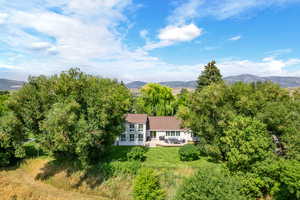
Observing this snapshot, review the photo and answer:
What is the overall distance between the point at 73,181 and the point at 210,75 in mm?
32827

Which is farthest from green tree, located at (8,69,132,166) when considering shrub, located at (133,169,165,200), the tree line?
shrub, located at (133,169,165,200)

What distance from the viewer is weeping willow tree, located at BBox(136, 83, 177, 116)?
45.6 m

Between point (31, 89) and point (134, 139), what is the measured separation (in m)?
17.6

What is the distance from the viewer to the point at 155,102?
46.8 m

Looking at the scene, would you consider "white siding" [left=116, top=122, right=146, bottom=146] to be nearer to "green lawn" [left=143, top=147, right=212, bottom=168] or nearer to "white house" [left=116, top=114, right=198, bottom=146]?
"white house" [left=116, top=114, right=198, bottom=146]

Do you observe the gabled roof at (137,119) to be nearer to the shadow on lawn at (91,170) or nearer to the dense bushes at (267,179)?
the shadow on lawn at (91,170)

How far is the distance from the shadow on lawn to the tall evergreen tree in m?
25.2

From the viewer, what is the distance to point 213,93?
68.3ft

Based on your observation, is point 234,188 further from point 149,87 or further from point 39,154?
point 149,87

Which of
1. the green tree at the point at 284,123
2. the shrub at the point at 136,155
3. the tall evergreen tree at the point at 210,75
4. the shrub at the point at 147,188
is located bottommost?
the shrub at the point at 147,188

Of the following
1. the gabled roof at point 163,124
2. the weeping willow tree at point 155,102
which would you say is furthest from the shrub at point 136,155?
the weeping willow tree at point 155,102

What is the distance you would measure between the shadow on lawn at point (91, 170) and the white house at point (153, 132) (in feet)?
27.3

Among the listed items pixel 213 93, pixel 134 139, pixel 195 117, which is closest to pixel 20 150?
pixel 134 139

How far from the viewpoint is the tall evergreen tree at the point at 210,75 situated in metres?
38.7
